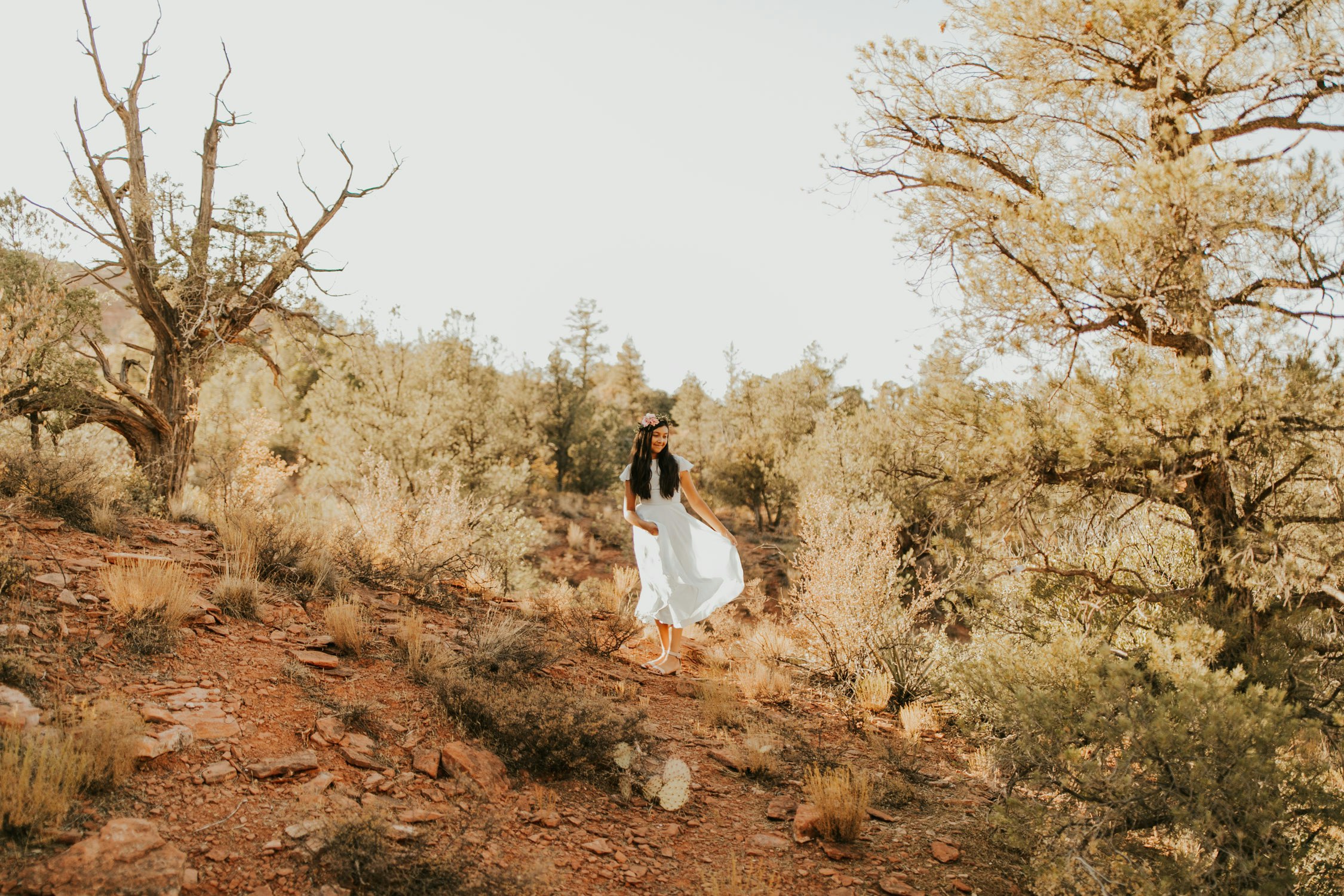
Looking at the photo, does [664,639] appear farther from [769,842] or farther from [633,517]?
[769,842]

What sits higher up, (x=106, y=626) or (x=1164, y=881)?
(x=106, y=626)

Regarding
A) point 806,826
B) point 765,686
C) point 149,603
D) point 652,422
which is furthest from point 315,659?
point 765,686

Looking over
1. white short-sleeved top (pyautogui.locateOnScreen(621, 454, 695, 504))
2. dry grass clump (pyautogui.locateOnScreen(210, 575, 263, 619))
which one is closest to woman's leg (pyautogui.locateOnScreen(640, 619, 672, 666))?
white short-sleeved top (pyautogui.locateOnScreen(621, 454, 695, 504))

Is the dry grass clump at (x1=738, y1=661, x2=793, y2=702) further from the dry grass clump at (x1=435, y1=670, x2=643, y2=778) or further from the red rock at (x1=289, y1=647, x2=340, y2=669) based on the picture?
the red rock at (x1=289, y1=647, x2=340, y2=669)

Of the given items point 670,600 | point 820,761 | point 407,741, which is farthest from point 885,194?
point 407,741

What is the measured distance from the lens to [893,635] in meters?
6.53

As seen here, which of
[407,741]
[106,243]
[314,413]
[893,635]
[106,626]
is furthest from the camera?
[314,413]

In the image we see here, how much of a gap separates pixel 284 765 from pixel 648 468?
3.51 m

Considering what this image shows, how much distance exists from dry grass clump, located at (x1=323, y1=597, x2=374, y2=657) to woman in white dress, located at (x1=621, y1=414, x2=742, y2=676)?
224 cm

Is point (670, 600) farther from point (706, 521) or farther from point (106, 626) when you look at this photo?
point (106, 626)

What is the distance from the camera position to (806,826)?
3.72 m

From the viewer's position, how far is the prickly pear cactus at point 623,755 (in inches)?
163

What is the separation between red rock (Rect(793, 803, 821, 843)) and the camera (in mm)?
3684

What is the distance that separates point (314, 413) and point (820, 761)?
662 inches
